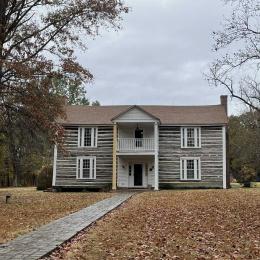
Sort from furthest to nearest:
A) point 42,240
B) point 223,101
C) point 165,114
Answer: point 223,101 < point 165,114 < point 42,240

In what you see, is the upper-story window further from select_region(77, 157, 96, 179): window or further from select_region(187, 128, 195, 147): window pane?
select_region(77, 157, 96, 179): window

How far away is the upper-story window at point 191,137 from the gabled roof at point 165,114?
658 mm

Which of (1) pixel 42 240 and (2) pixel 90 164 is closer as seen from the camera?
(1) pixel 42 240

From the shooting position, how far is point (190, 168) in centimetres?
4012

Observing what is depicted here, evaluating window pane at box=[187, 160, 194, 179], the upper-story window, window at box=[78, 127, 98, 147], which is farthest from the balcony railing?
window pane at box=[187, 160, 194, 179]

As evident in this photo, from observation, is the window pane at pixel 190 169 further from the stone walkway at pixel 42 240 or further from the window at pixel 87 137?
the stone walkway at pixel 42 240

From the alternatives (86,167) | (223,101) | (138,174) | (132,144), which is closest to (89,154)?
(86,167)

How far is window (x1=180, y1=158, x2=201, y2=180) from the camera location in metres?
39.9

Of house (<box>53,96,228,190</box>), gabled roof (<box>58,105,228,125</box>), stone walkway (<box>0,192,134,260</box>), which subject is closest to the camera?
stone walkway (<box>0,192,134,260</box>)

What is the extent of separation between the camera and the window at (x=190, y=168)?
3988 cm

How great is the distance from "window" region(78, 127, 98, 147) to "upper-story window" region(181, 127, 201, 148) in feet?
23.9

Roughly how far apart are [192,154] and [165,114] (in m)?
4.47

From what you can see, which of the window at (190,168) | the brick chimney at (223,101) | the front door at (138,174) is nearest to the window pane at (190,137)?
the window at (190,168)

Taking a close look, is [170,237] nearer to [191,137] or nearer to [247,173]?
[191,137]
